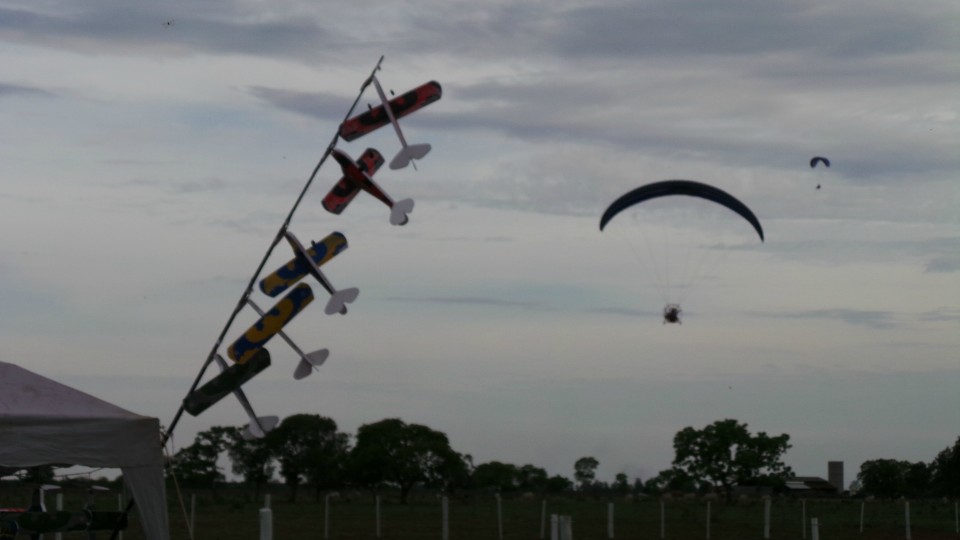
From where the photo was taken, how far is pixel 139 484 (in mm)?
12781

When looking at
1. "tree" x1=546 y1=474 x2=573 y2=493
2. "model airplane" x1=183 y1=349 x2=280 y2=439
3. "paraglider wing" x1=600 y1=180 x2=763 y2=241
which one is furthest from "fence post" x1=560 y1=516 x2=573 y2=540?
"tree" x1=546 y1=474 x2=573 y2=493

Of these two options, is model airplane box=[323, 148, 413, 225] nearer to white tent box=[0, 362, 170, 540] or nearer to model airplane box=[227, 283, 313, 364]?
model airplane box=[227, 283, 313, 364]

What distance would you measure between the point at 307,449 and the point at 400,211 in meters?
62.3

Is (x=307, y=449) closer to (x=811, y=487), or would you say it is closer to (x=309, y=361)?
(x=811, y=487)

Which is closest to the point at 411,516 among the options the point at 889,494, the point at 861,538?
the point at 861,538

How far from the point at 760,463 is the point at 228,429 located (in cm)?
2677

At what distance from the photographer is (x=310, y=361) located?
38.3ft

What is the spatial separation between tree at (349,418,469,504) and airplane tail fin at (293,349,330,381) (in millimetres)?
48991

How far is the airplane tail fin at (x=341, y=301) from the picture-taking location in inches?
428

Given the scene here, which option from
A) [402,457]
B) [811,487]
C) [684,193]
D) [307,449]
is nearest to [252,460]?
[307,449]

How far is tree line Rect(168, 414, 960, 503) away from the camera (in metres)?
58.9

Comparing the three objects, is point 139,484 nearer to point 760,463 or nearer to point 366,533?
point 366,533

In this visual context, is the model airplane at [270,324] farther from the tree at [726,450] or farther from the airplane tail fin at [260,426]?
the tree at [726,450]

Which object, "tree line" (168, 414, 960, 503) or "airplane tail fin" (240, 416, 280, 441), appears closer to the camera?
"airplane tail fin" (240, 416, 280, 441)
